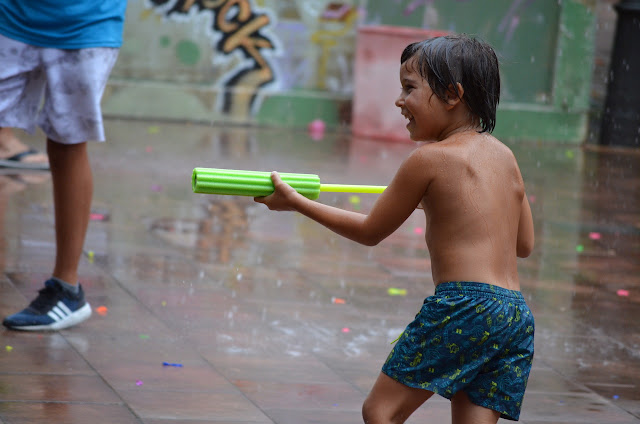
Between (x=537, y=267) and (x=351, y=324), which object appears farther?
(x=537, y=267)

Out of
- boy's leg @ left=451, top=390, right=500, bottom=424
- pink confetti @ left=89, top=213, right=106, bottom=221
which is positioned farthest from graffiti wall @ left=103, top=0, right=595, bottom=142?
boy's leg @ left=451, top=390, right=500, bottom=424

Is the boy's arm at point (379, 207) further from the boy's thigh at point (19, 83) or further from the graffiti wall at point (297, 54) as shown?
the graffiti wall at point (297, 54)

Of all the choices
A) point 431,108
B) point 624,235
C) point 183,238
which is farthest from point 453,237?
point 624,235

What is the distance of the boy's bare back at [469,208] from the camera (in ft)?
8.32

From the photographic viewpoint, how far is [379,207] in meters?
2.60

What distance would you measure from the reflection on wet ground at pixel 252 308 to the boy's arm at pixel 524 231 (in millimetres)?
835

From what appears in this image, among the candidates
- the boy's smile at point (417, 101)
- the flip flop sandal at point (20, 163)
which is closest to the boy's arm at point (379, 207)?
the boy's smile at point (417, 101)

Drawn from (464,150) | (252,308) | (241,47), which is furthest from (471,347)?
(241,47)

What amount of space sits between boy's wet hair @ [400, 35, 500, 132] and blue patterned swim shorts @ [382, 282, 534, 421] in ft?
1.50

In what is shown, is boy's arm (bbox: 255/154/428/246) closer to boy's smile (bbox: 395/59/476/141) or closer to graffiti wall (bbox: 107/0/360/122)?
boy's smile (bbox: 395/59/476/141)

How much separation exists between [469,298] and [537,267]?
11.0ft

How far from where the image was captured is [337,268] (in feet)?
17.6

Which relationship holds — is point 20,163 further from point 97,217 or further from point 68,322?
point 68,322

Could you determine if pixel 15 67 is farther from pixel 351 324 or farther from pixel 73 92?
pixel 351 324
